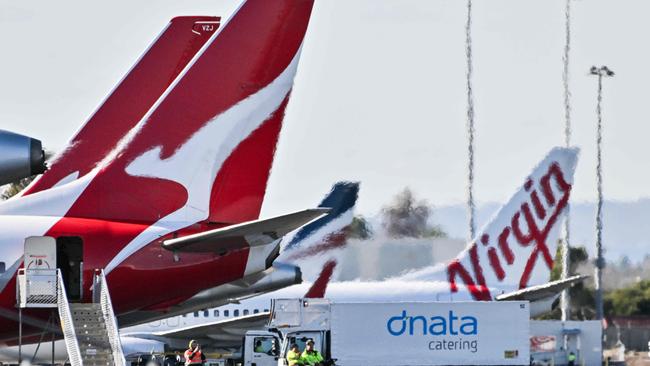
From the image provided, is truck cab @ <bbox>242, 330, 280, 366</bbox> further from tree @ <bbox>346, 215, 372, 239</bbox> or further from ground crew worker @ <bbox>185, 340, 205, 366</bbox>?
tree @ <bbox>346, 215, 372, 239</bbox>

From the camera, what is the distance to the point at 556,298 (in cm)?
5525

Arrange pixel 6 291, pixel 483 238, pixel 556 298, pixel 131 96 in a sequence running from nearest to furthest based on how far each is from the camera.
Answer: pixel 6 291
pixel 131 96
pixel 556 298
pixel 483 238

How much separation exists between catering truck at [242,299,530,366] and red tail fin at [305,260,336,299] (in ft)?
41.7

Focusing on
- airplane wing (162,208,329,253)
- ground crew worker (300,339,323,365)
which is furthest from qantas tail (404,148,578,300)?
airplane wing (162,208,329,253)

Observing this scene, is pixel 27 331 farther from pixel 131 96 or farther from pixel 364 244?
pixel 364 244

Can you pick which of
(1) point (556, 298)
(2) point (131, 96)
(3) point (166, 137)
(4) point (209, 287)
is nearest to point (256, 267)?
(4) point (209, 287)

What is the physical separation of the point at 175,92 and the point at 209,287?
173 inches

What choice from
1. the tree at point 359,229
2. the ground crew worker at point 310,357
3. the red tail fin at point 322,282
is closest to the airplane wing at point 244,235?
the ground crew worker at point 310,357

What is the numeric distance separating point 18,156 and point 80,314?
643cm

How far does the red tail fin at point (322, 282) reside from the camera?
55844mm

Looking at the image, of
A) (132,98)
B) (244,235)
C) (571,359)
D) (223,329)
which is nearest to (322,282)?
(223,329)

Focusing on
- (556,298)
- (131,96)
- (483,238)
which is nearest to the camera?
(131,96)

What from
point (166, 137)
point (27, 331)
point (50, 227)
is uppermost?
point (166, 137)

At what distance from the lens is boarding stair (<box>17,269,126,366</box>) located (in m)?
31.7
